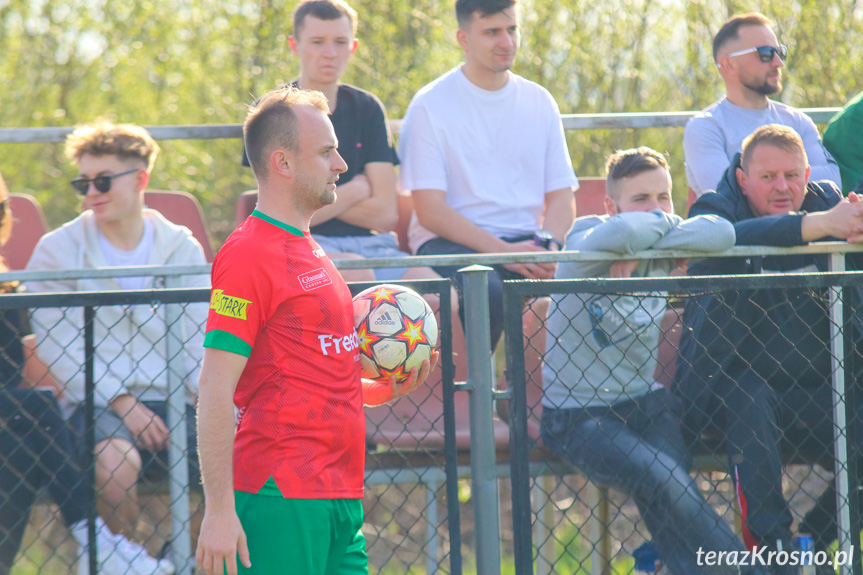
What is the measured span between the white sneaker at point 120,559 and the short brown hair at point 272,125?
166 centimetres

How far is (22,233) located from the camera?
16.6ft

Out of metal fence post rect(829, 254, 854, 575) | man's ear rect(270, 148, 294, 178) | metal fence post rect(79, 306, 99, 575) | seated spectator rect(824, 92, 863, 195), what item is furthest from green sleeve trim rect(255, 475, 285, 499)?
seated spectator rect(824, 92, 863, 195)

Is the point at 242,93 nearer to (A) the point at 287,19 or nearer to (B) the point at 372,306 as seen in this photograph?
(A) the point at 287,19

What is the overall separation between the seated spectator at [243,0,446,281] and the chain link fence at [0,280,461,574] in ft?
2.73

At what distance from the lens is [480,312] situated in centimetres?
298

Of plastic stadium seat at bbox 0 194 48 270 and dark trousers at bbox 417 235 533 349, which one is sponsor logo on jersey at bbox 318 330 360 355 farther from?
plastic stadium seat at bbox 0 194 48 270

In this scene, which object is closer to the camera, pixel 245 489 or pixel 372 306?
pixel 245 489

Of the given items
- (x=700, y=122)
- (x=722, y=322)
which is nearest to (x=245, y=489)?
(x=722, y=322)

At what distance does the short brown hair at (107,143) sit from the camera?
14.4 ft

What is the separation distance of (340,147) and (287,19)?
15.0 feet

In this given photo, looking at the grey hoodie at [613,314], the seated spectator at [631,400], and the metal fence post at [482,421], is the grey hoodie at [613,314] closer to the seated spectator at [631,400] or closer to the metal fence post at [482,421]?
the seated spectator at [631,400]

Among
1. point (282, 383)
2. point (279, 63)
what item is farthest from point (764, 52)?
point (279, 63)

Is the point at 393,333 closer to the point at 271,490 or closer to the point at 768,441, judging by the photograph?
the point at 271,490

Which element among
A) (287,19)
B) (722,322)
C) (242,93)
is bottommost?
(722,322)
